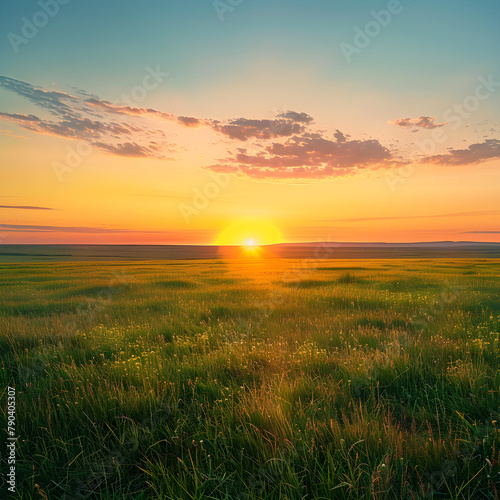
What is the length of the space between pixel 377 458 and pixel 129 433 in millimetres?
2586

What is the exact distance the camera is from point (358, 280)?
69.2ft

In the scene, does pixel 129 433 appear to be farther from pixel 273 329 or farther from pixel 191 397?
pixel 273 329

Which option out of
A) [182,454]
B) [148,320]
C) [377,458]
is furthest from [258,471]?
[148,320]

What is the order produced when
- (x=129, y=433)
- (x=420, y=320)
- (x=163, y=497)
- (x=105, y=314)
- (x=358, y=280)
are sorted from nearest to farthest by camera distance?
(x=163, y=497)
(x=129, y=433)
(x=420, y=320)
(x=105, y=314)
(x=358, y=280)

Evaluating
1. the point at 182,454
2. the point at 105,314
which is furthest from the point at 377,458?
the point at 105,314

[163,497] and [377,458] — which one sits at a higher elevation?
[377,458]

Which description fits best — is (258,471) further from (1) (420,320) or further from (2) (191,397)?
(1) (420,320)

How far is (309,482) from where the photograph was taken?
2.51 m

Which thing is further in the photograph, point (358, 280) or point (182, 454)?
point (358, 280)

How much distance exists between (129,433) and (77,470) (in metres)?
0.53

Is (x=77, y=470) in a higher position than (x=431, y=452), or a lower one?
lower

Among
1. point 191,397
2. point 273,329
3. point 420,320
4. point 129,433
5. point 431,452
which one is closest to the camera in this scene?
point 431,452

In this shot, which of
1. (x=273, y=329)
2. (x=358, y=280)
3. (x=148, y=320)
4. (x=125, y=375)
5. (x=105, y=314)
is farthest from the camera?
(x=358, y=280)

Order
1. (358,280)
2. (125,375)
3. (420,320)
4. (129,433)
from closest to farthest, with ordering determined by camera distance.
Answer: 1. (129,433)
2. (125,375)
3. (420,320)
4. (358,280)
